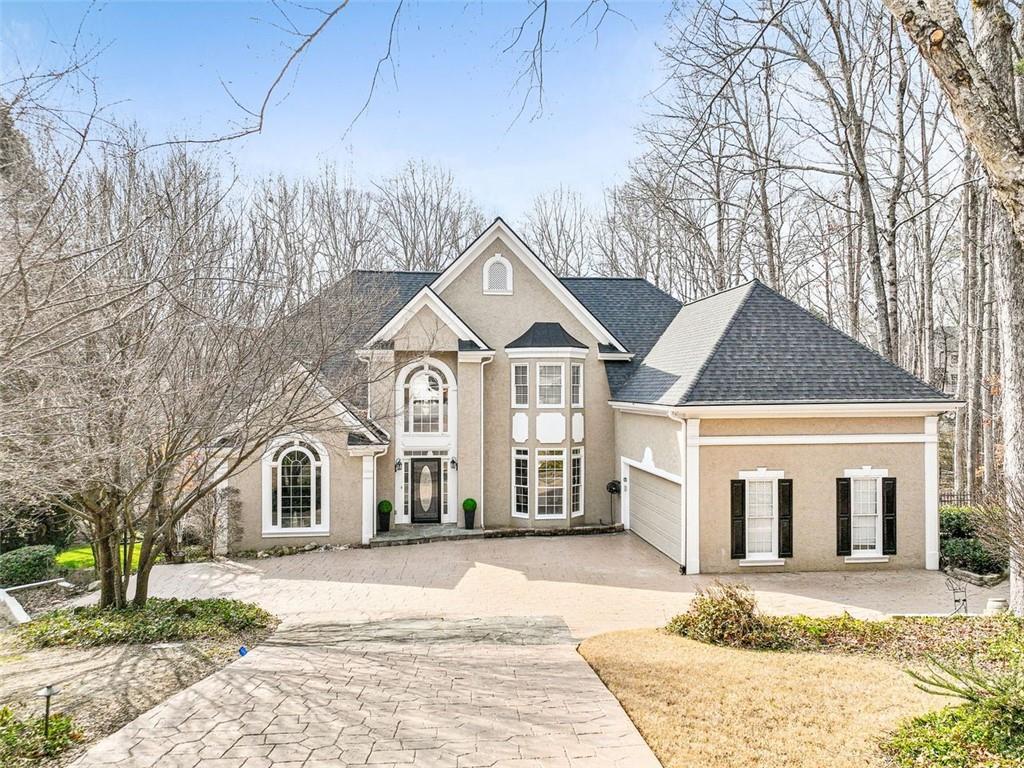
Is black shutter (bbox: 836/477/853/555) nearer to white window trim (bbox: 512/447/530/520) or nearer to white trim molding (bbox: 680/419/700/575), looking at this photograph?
white trim molding (bbox: 680/419/700/575)

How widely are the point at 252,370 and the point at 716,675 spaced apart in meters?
7.93

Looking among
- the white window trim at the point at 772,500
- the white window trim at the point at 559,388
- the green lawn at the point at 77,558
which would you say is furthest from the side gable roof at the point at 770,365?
the green lawn at the point at 77,558

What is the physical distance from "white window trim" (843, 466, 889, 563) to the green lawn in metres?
18.0

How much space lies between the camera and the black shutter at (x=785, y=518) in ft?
44.9

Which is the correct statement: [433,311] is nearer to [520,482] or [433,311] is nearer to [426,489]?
[426,489]

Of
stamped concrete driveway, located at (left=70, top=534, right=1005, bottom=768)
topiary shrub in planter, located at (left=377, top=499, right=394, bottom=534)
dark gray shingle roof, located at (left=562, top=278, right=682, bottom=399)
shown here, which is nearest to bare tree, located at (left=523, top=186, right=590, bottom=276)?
dark gray shingle roof, located at (left=562, top=278, right=682, bottom=399)

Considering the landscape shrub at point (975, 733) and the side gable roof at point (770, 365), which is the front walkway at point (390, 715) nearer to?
the landscape shrub at point (975, 733)

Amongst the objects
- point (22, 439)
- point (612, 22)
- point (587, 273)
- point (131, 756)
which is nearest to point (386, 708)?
point (131, 756)

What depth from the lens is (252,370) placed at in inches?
385

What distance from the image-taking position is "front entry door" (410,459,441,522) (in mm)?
19453

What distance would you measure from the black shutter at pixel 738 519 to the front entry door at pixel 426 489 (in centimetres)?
932

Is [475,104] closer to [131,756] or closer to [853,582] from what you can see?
[131,756]

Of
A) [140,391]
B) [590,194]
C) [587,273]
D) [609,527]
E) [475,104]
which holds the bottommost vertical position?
[609,527]

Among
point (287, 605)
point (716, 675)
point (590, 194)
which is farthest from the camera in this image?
point (590, 194)
